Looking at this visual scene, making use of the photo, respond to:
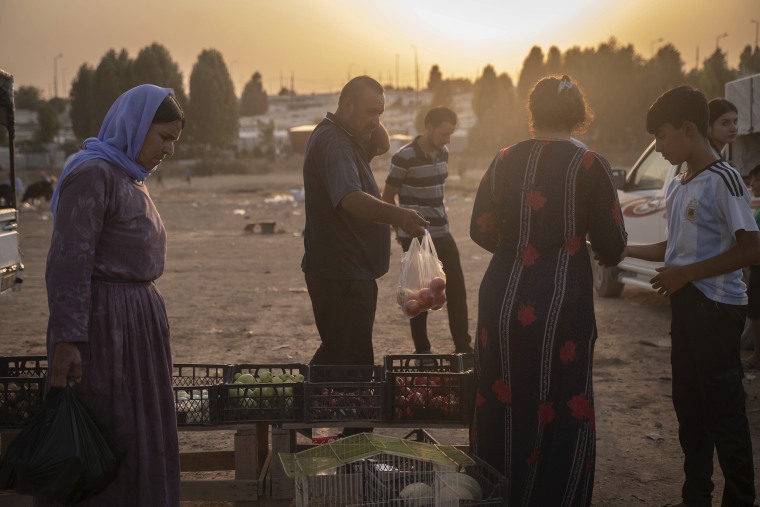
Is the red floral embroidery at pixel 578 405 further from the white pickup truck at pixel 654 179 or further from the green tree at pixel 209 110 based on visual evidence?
the green tree at pixel 209 110

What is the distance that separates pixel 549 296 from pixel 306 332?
609cm

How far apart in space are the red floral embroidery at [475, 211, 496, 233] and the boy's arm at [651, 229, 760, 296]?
3.14ft

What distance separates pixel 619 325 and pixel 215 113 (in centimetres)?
8451

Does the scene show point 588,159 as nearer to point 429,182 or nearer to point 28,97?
point 429,182

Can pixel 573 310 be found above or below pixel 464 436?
above

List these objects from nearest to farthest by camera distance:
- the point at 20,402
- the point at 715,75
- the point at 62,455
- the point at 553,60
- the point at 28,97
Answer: the point at 62,455, the point at 20,402, the point at 715,75, the point at 553,60, the point at 28,97

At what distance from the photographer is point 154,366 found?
3.51 meters

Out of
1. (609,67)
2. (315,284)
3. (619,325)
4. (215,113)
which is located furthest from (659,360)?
(215,113)

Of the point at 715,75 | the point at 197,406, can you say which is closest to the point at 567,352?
the point at 197,406

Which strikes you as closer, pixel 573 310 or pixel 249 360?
pixel 573 310

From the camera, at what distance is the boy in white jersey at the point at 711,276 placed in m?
4.10

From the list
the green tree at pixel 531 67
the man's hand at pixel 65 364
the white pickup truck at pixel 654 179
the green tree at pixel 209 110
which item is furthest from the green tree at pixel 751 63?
the green tree at pixel 209 110

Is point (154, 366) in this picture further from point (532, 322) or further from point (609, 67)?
point (609, 67)

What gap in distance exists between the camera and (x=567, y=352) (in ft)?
12.3
